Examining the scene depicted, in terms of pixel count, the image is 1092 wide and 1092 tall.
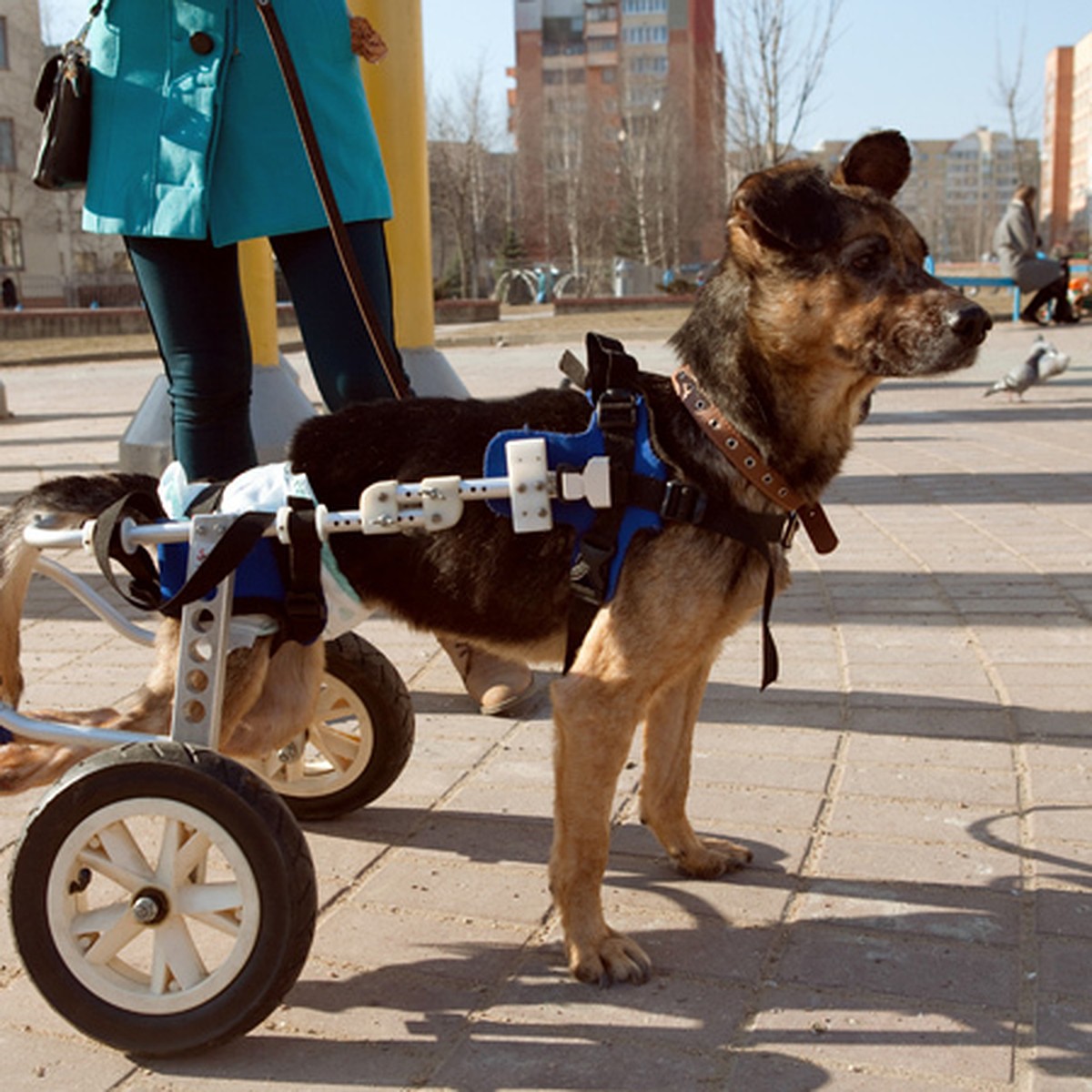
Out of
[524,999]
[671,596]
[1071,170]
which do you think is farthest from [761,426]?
[1071,170]

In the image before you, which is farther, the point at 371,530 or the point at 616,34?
the point at 616,34

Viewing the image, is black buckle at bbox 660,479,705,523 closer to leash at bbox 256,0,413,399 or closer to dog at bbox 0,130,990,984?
dog at bbox 0,130,990,984

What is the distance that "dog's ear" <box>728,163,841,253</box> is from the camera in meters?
2.84

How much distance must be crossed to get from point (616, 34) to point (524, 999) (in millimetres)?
114647

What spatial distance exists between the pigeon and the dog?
1127 centimetres

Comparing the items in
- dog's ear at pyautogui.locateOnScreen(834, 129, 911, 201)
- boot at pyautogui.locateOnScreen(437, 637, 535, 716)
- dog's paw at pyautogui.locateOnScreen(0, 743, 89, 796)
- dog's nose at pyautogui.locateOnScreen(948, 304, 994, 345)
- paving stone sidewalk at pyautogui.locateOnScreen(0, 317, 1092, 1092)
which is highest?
dog's ear at pyautogui.locateOnScreen(834, 129, 911, 201)

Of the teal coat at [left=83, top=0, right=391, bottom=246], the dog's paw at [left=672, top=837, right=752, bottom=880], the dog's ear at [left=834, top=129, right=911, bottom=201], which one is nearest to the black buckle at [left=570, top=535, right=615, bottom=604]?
the dog's paw at [left=672, top=837, right=752, bottom=880]

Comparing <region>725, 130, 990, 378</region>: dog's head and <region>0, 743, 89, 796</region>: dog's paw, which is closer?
<region>725, 130, 990, 378</region>: dog's head

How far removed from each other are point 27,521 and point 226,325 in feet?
3.50

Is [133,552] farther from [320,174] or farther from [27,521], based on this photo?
[320,174]

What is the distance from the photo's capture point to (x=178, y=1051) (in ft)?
8.61

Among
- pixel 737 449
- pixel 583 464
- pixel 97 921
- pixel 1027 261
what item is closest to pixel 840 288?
pixel 737 449

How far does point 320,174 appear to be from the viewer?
3648 millimetres

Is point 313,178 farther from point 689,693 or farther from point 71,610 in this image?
point 71,610
